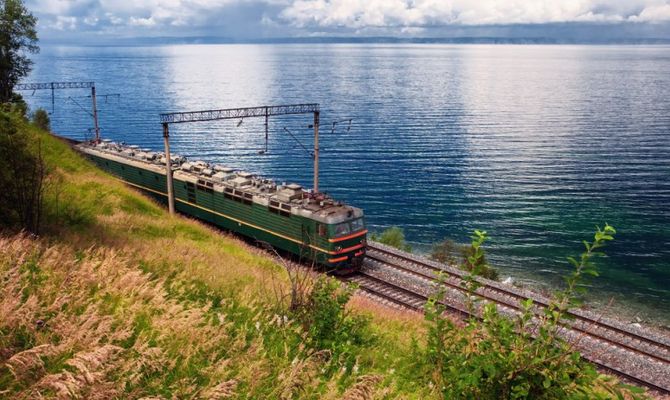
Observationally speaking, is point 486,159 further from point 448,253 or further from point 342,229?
point 342,229

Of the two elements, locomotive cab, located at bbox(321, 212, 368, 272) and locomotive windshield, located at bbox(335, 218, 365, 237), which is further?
locomotive windshield, located at bbox(335, 218, 365, 237)

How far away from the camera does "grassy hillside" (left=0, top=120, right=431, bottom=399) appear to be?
244 inches

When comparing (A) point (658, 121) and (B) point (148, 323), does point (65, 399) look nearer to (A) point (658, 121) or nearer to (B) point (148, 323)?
(B) point (148, 323)

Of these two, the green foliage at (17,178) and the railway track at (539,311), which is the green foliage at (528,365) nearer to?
the railway track at (539,311)

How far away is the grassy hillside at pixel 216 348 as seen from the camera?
641cm

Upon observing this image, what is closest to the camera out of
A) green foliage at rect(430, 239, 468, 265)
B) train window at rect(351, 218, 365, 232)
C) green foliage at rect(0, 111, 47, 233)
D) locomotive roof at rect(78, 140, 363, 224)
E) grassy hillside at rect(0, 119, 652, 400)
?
grassy hillside at rect(0, 119, 652, 400)

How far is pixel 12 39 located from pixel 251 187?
28125mm

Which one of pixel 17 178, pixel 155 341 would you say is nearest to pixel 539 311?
pixel 155 341

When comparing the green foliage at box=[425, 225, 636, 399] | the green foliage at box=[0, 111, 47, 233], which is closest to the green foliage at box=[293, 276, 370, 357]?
the green foliage at box=[425, 225, 636, 399]

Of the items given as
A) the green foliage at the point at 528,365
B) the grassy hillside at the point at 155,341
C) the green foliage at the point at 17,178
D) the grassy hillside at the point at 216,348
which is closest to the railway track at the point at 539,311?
the grassy hillside at the point at 216,348

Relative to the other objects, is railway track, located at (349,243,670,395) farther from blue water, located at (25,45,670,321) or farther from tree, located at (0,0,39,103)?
tree, located at (0,0,39,103)

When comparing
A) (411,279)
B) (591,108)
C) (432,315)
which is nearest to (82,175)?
(411,279)

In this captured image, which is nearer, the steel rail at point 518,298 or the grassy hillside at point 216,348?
the grassy hillside at point 216,348

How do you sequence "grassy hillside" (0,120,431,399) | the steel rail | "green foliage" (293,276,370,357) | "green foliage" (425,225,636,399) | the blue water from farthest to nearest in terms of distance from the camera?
the blue water < the steel rail < "green foliage" (293,276,370,357) < "green foliage" (425,225,636,399) < "grassy hillside" (0,120,431,399)
